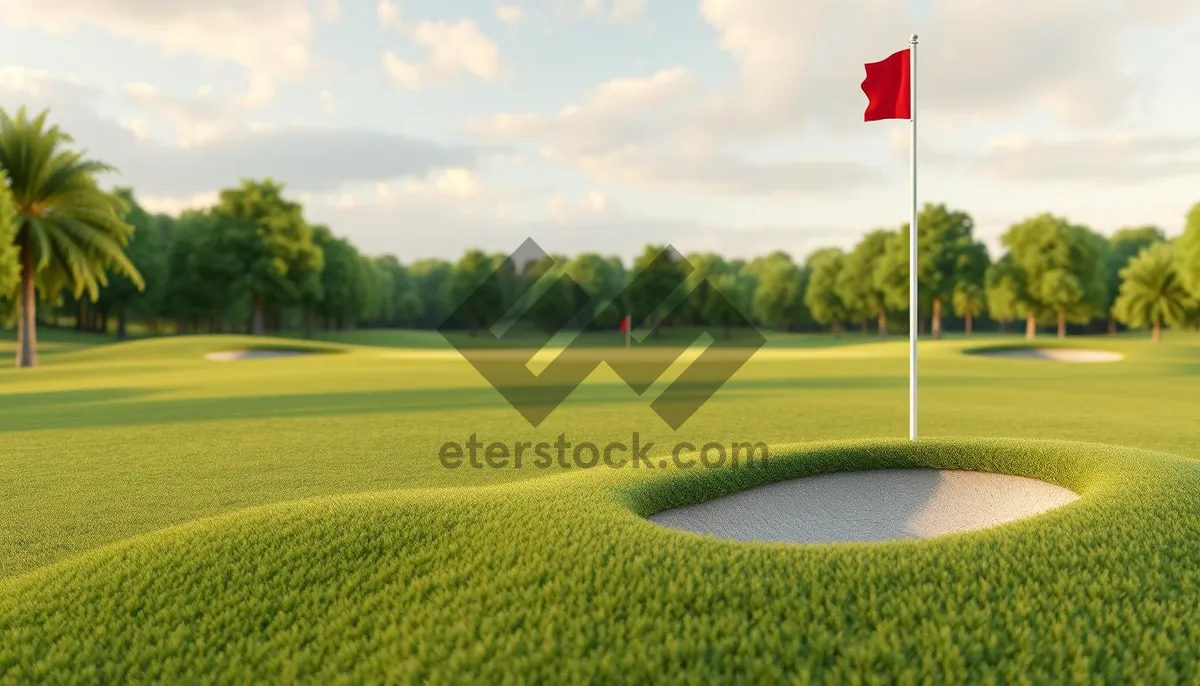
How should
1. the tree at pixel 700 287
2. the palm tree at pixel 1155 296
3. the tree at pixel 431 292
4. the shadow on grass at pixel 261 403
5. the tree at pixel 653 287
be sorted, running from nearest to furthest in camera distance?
the shadow on grass at pixel 261 403 < the palm tree at pixel 1155 296 < the tree at pixel 700 287 < the tree at pixel 653 287 < the tree at pixel 431 292

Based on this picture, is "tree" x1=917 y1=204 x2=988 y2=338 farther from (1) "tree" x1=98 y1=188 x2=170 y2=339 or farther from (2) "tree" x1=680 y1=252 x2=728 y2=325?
(1) "tree" x1=98 y1=188 x2=170 y2=339

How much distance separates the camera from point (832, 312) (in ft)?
282

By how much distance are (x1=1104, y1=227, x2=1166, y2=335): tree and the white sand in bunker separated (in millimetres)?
71182

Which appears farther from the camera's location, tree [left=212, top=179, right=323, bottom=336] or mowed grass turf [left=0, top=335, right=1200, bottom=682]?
tree [left=212, top=179, right=323, bottom=336]

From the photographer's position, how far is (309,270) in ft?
205

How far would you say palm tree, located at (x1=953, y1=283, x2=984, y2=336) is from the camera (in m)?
65.6

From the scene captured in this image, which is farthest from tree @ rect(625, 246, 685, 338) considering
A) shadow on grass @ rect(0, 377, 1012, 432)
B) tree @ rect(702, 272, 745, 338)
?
shadow on grass @ rect(0, 377, 1012, 432)

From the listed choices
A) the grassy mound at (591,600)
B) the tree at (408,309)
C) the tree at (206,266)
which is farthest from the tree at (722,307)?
the grassy mound at (591,600)

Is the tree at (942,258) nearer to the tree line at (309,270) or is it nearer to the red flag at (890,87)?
the tree line at (309,270)

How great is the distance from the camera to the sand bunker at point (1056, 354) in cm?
3944

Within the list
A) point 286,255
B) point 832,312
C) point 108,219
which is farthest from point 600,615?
point 832,312

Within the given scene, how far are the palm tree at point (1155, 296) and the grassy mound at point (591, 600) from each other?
71395 millimetres

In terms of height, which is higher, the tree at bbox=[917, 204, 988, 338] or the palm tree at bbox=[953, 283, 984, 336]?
the tree at bbox=[917, 204, 988, 338]

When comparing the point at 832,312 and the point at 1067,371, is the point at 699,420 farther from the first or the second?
the point at 832,312
